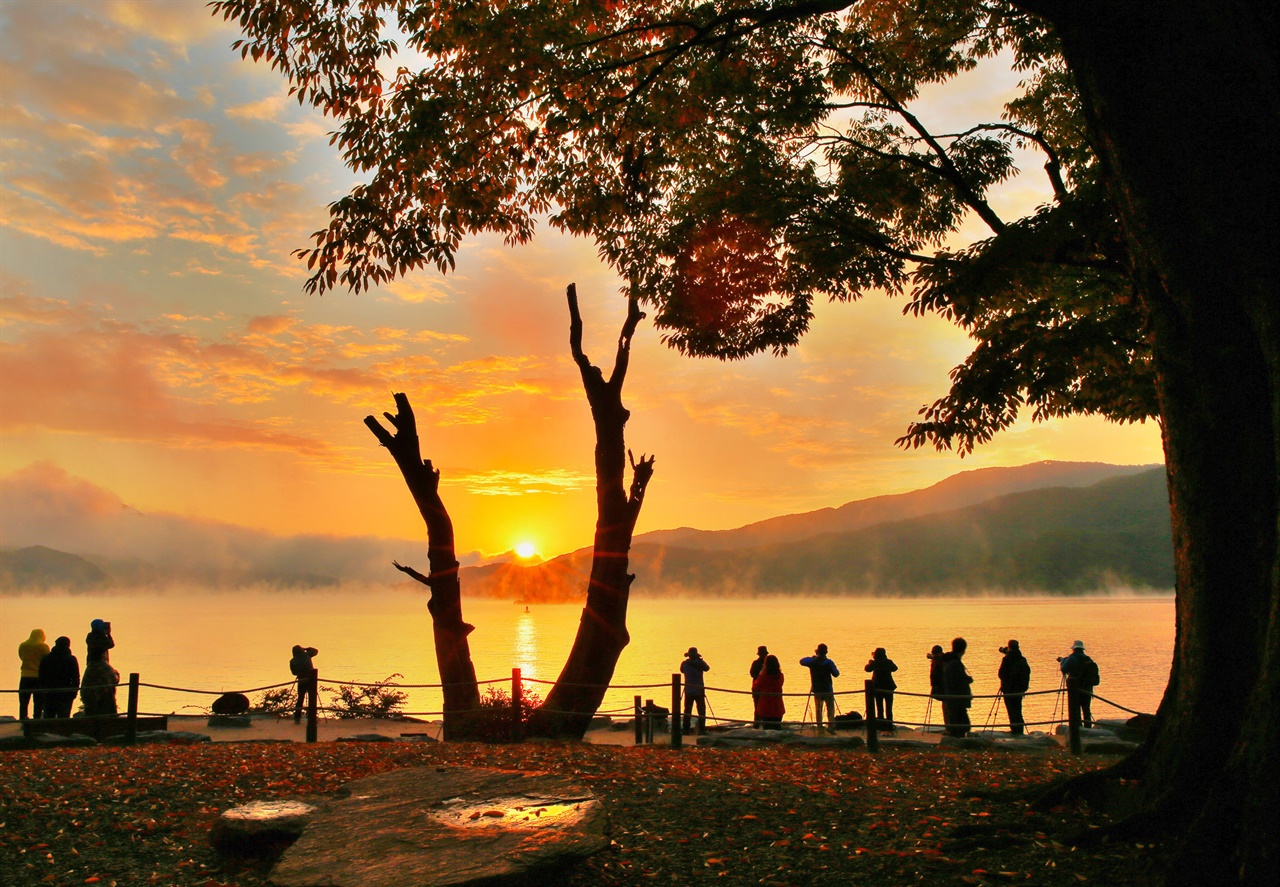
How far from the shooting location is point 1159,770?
222 inches

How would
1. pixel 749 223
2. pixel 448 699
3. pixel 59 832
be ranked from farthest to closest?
pixel 448 699 < pixel 749 223 < pixel 59 832

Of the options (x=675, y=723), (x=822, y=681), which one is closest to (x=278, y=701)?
(x=675, y=723)

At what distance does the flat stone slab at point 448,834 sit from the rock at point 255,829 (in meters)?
0.20

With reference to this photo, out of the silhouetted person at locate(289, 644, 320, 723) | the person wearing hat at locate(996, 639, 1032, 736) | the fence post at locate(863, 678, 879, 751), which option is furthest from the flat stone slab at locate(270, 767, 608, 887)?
the person wearing hat at locate(996, 639, 1032, 736)

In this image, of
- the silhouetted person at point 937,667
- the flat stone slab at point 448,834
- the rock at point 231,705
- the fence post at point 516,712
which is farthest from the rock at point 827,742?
the rock at point 231,705

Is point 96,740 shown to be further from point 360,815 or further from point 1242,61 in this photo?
point 1242,61

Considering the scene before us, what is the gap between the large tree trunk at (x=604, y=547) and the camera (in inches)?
560

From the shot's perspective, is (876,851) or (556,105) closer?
(876,851)

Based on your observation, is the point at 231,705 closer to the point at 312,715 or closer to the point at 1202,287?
the point at 312,715

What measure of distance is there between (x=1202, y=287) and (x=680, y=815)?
5.43 meters

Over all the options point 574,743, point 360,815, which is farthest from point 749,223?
point 360,815

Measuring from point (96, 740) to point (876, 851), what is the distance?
12.3 m

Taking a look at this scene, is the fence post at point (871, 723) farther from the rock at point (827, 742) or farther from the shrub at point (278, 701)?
the shrub at point (278, 701)

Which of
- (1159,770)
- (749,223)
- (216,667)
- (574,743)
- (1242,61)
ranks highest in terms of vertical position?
(749,223)
